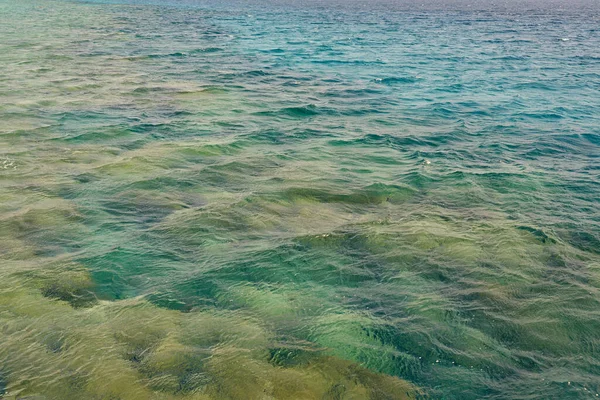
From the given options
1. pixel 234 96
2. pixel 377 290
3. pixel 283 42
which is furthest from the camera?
pixel 283 42

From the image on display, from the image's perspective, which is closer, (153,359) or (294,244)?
(153,359)

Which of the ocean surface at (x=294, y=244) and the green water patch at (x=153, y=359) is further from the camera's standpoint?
the ocean surface at (x=294, y=244)

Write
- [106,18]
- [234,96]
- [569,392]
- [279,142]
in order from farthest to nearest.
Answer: [106,18] < [234,96] < [279,142] < [569,392]

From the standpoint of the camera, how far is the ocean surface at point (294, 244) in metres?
6.10

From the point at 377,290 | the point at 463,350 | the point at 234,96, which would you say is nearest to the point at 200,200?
the point at 377,290

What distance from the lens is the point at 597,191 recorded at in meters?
11.6

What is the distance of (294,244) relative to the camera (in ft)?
29.4

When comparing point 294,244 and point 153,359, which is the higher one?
point 153,359

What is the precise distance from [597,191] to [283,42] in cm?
3072

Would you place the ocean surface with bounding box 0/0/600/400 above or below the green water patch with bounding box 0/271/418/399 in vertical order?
below

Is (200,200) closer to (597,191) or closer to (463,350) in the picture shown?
(463,350)

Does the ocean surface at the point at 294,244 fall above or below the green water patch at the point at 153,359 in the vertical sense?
below

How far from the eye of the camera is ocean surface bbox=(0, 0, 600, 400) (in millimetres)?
6098

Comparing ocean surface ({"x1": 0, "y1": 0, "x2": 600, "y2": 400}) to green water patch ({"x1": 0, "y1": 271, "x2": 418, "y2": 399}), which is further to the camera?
ocean surface ({"x1": 0, "y1": 0, "x2": 600, "y2": 400})
